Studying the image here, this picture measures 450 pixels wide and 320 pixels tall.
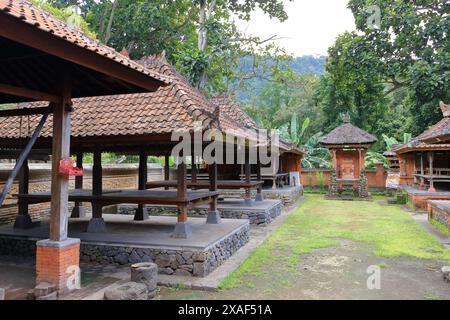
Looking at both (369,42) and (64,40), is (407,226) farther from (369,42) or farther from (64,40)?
(369,42)

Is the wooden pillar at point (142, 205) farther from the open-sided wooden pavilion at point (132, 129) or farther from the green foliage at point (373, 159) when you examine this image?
the green foliage at point (373, 159)

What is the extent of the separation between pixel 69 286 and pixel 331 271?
14.1ft

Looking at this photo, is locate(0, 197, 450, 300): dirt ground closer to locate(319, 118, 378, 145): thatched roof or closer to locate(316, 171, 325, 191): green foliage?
locate(319, 118, 378, 145): thatched roof

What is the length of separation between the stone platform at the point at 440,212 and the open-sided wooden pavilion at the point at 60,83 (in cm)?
856

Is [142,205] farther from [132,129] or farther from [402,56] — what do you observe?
[402,56]

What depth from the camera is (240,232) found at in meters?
8.32

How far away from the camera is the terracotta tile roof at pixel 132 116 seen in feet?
21.5

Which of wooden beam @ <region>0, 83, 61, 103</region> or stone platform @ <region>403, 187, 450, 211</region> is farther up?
wooden beam @ <region>0, 83, 61, 103</region>

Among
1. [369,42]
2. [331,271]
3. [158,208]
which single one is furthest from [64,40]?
[369,42]

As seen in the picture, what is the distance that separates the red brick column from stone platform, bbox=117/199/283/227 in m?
6.55

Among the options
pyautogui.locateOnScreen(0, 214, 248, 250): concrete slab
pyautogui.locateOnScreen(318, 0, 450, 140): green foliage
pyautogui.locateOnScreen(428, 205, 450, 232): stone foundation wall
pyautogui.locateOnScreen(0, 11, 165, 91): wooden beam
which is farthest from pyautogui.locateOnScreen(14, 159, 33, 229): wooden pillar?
pyautogui.locateOnScreen(318, 0, 450, 140): green foliage

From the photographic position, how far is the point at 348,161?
21438 mm

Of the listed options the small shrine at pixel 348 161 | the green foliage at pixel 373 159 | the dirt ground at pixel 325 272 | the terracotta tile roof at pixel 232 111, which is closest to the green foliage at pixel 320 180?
the small shrine at pixel 348 161

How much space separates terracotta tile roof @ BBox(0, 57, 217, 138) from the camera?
6.55 meters
